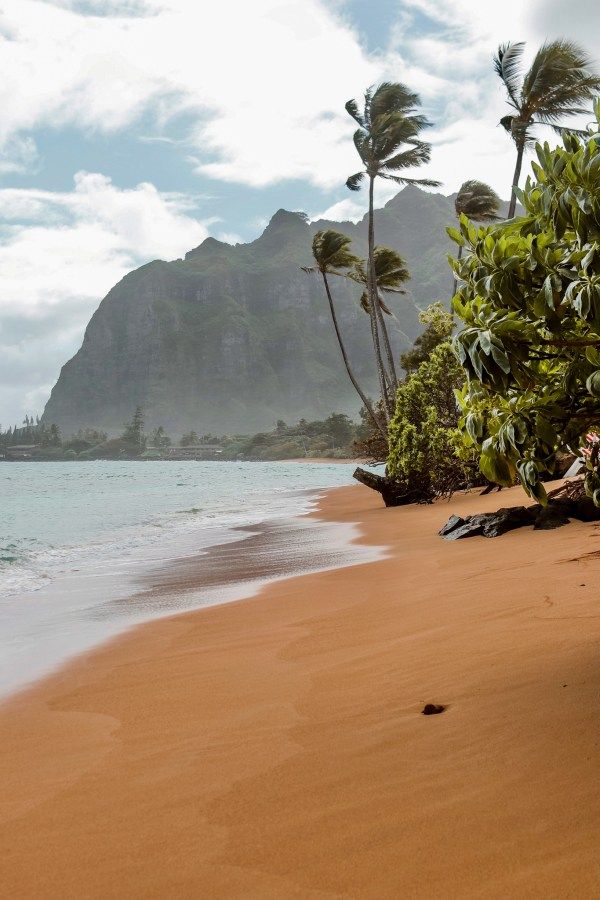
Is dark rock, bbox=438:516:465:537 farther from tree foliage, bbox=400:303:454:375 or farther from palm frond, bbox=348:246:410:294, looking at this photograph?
palm frond, bbox=348:246:410:294

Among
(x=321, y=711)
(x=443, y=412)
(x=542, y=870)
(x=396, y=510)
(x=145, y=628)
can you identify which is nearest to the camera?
(x=542, y=870)

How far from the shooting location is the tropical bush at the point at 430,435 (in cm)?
1992

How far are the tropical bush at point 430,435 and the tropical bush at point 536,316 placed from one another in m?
15.4

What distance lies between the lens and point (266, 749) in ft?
11.4

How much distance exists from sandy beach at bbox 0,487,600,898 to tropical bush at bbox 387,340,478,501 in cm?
1365

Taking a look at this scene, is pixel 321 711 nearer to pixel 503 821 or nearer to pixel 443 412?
pixel 503 821

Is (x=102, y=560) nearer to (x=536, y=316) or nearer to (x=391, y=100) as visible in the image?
(x=536, y=316)

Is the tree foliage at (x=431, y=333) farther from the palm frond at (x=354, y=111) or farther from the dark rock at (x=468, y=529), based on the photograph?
the dark rock at (x=468, y=529)

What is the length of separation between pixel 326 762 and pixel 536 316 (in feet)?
6.59

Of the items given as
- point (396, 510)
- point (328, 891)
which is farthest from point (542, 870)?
point (396, 510)

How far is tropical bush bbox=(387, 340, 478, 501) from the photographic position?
1992 centimetres

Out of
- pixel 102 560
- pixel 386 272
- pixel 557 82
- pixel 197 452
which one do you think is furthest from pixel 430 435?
pixel 197 452

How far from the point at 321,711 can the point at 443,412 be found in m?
18.4

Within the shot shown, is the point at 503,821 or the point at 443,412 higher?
the point at 443,412
